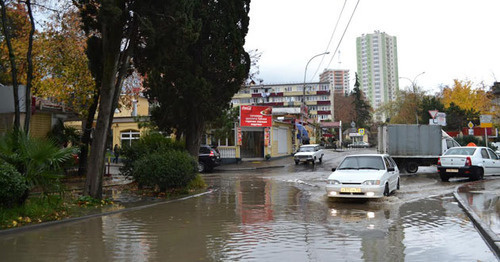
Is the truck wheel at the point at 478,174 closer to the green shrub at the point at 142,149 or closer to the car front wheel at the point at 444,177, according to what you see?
the car front wheel at the point at 444,177

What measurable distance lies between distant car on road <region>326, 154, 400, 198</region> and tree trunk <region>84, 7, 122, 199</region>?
271 inches

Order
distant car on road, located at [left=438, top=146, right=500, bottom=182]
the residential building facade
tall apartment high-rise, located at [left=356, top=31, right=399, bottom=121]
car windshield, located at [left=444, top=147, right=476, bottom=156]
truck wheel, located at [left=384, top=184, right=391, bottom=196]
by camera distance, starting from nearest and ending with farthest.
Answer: truck wheel, located at [left=384, top=184, right=391, bottom=196]
distant car on road, located at [left=438, top=146, right=500, bottom=182]
car windshield, located at [left=444, top=147, right=476, bottom=156]
the residential building facade
tall apartment high-rise, located at [left=356, top=31, right=399, bottom=121]

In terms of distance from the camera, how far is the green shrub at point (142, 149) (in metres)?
15.2

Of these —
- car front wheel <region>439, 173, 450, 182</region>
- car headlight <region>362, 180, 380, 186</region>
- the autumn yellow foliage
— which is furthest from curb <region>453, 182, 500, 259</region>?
the autumn yellow foliage

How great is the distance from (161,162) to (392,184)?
7.79 meters

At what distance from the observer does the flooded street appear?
607cm

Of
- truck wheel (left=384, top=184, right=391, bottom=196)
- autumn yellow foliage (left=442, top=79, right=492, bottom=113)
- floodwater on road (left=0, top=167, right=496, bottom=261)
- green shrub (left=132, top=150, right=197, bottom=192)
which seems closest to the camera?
floodwater on road (left=0, top=167, right=496, bottom=261)

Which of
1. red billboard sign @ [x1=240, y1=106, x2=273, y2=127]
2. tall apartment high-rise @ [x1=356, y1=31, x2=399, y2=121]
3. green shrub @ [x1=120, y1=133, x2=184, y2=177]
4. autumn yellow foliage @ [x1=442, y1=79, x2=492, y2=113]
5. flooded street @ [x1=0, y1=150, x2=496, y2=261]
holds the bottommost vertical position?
flooded street @ [x1=0, y1=150, x2=496, y2=261]

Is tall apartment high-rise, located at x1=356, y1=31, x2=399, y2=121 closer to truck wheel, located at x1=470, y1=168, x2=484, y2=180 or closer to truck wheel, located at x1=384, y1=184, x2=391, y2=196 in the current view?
truck wheel, located at x1=470, y1=168, x2=484, y2=180

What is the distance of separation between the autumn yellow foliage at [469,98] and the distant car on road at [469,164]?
34159mm

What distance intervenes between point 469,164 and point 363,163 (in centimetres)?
760

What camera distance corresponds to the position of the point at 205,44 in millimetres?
17391

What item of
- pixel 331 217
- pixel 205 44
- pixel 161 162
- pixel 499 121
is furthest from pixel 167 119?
pixel 499 121

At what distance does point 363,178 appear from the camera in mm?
11531
